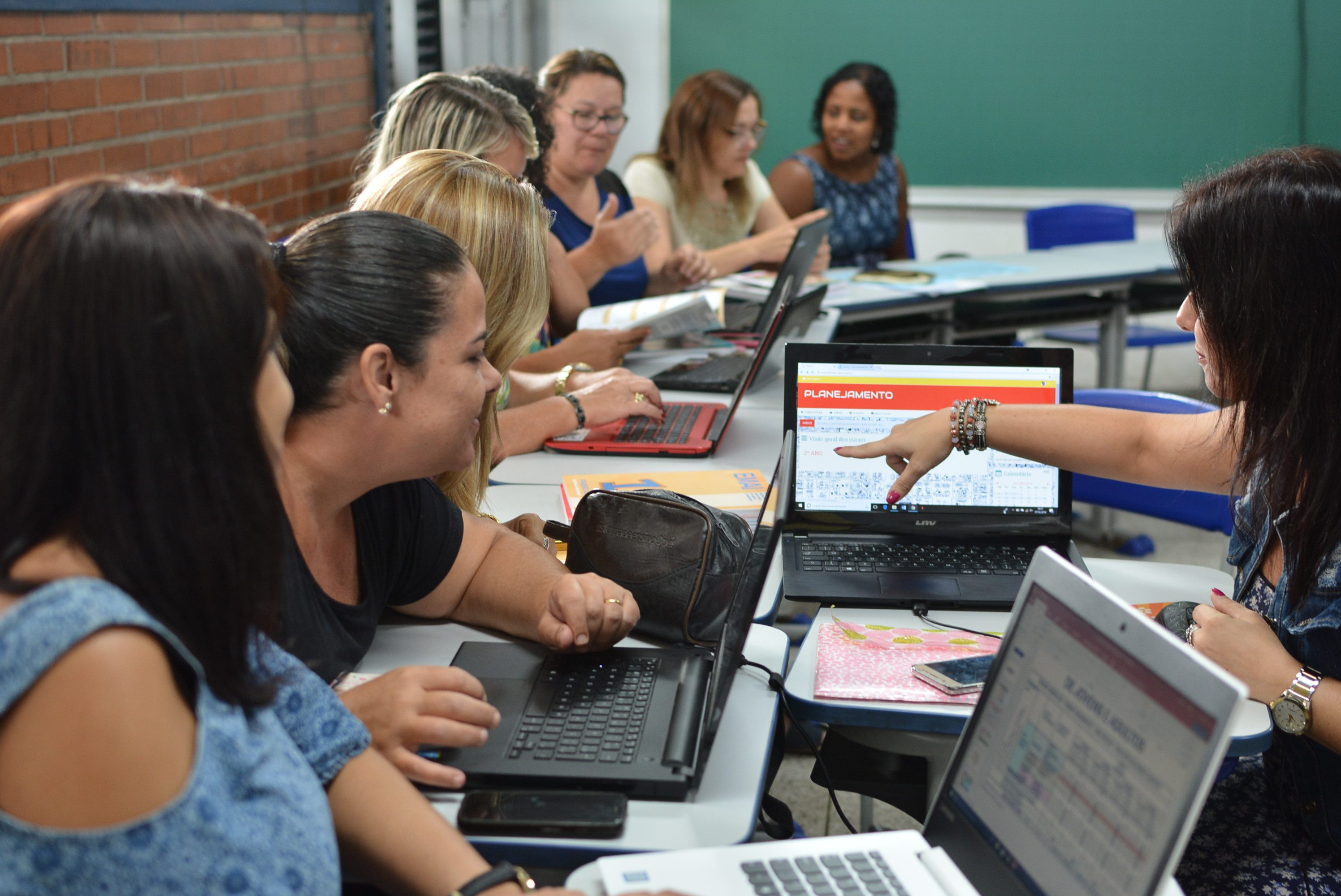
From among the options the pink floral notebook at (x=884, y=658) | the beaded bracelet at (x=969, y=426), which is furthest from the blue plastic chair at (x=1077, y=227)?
the pink floral notebook at (x=884, y=658)

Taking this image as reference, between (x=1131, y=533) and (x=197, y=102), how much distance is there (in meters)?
3.09

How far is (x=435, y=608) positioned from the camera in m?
1.45

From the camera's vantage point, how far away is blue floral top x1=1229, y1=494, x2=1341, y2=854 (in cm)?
125

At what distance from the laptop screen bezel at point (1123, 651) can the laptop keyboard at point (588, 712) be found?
1.02 feet

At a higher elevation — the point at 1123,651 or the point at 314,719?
the point at 1123,651

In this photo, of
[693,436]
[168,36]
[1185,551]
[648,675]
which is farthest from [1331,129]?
[648,675]

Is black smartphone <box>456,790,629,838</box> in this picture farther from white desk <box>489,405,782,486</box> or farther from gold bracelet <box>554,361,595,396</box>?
gold bracelet <box>554,361,595,396</box>

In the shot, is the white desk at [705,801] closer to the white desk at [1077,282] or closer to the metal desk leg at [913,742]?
the metal desk leg at [913,742]

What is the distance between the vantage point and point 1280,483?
1.31 m

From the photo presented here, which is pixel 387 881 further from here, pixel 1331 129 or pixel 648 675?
pixel 1331 129

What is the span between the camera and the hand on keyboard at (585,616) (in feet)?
4.24

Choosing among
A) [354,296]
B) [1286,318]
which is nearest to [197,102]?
[354,296]

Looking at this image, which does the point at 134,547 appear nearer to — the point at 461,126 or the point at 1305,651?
the point at 1305,651

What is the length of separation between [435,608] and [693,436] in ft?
2.72
